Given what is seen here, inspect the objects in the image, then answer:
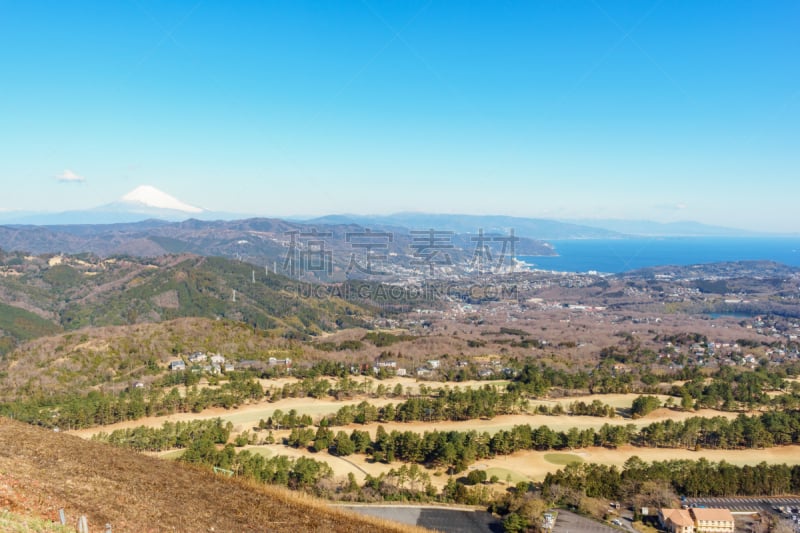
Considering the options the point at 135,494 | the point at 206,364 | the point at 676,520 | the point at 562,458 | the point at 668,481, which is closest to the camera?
the point at 135,494

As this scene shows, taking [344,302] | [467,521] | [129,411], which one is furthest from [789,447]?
[344,302]

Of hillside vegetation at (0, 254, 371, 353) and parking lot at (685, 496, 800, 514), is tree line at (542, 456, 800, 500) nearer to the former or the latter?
parking lot at (685, 496, 800, 514)

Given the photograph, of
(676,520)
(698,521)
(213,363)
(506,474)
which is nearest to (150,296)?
(213,363)

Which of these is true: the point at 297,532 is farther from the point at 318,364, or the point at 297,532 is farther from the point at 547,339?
the point at 547,339

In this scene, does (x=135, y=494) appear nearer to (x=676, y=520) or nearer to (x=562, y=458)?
(x=676, y=520)

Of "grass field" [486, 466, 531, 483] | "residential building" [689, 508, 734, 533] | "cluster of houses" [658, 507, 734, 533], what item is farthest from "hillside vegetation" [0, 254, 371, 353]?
"residential building" [689, 508, 734, 533]
